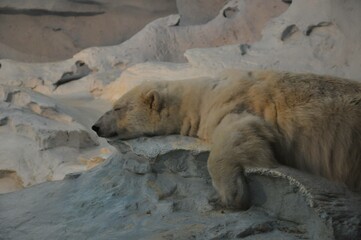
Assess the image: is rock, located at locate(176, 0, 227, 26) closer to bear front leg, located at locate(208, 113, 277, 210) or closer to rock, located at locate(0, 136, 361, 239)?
rock, located at locate(0, 136, 361, 239)

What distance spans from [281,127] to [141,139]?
44.6 inches

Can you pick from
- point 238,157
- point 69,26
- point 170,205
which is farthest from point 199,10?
point 238,157

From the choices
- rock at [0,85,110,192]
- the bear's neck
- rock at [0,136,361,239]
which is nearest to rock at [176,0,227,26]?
rock at [0,85,110,192]

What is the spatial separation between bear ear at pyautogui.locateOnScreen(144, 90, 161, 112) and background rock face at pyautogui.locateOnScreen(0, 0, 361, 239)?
25 cm

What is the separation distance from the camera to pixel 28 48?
12555 mm

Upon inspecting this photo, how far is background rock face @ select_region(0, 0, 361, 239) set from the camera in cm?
327

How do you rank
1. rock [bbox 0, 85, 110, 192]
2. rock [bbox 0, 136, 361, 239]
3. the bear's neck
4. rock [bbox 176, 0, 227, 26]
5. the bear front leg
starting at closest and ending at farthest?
rock [bbox 0, 136, 361, 239] < the bear front leg < the bear's neck < rock [bbox 0, 85, 110, 192] < rock [bbox 176, 0, 227, 26]

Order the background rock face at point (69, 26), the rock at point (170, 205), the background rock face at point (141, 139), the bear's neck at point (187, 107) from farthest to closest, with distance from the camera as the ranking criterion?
the background rock face at point (69, 26)
the bear's neck at point (187, 107)
the background rock face at point (141, 139)
the rock at point (170, 205)

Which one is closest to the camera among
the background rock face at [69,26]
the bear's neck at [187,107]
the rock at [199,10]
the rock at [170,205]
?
the rock at [170,205]

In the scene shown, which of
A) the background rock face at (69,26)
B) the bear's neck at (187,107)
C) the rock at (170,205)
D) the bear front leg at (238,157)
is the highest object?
the background rock face at (69,26)

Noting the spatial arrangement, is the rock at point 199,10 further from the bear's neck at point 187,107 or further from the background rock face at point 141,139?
the bear's neck at point 187,107

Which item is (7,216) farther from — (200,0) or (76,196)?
(200,0)

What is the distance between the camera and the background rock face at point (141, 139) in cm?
327

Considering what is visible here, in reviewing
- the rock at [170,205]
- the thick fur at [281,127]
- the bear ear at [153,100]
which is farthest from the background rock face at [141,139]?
the bear ear at [153,100]
